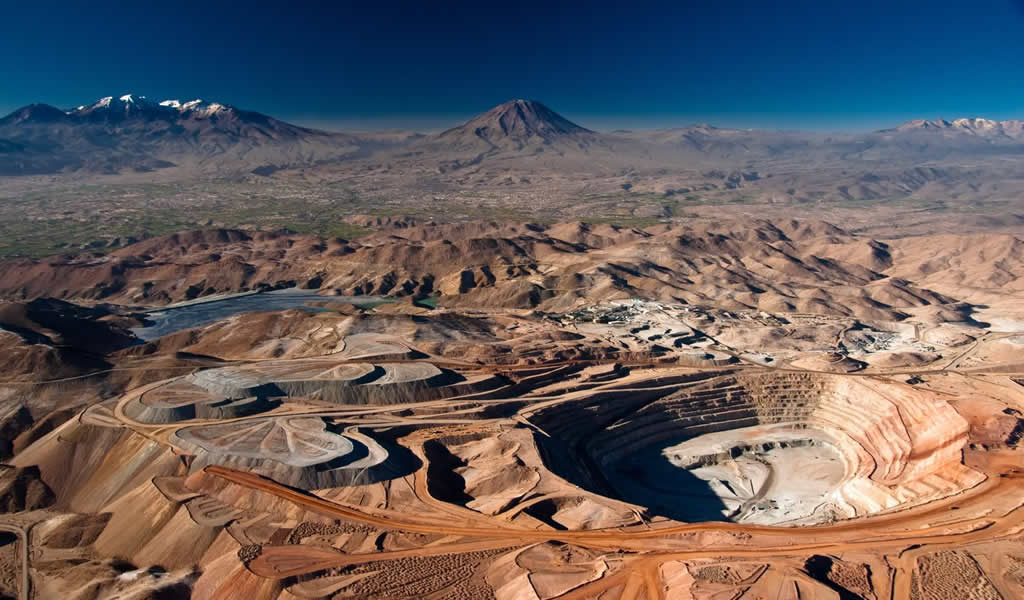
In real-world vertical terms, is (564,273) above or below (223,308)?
above

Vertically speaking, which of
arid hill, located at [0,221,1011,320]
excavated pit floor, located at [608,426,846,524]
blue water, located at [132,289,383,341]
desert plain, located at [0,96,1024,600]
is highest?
arid hill, located at [0,221,1011,320]

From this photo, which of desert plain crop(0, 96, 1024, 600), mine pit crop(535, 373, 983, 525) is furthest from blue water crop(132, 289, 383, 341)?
mine pit crop(535, 373, 983, 525)

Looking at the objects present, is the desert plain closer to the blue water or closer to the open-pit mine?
the open-pit mine

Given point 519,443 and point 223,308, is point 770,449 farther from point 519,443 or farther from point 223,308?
point 223,308

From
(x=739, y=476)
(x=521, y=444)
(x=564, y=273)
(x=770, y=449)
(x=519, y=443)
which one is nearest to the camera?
(x=521, y=444)

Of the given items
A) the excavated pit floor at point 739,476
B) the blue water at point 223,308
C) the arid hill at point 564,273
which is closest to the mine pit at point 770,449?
the excavated pit floor at point 739,476

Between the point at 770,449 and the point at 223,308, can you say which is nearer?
the point at 770,449

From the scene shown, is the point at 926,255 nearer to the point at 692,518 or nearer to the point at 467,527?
the point at 692,518

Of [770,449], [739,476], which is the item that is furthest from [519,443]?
[770,449]

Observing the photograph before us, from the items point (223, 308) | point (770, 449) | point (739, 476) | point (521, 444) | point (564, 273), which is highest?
point (564, 273)
